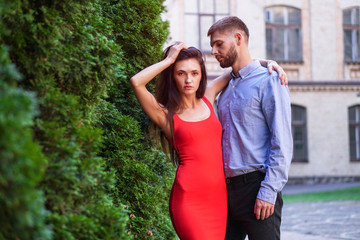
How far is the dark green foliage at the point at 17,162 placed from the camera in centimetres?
143

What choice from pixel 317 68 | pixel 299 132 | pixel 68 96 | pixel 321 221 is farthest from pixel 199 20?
pixel 68 96

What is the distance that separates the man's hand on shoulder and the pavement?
3872mm

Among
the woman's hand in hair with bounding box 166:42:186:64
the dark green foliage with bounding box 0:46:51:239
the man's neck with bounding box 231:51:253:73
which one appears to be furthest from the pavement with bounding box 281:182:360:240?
the dark green foliage with bounding box 0:46:51:239

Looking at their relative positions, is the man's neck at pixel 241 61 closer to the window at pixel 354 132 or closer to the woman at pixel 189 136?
the woman at pixel 189 136

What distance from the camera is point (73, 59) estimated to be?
2.30 meters

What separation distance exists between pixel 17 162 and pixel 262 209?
1878mm

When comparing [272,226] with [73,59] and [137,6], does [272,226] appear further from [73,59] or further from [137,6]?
[137,6]

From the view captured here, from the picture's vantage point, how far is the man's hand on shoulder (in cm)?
286

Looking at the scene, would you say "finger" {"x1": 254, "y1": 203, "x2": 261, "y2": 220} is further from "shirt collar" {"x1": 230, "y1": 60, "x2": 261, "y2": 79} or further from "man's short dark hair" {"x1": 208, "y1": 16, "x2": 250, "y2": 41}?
"man's short dark hair" {"x1": 208, "y1": 16, "x2": 250, "y2": 41}

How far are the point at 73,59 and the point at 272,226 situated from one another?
68.7 inches

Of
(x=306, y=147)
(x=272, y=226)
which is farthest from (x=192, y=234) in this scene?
(x=306, y=147)

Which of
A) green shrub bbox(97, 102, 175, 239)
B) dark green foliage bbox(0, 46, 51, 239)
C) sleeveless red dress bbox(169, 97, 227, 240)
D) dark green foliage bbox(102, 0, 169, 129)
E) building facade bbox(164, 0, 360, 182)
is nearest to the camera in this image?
dark green foliage bbox(0, 46, 51, 239)

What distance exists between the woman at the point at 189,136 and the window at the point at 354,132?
1829 cm

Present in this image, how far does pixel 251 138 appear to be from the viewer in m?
3.07
